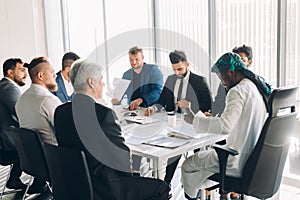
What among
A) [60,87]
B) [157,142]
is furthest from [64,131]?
[60,87]

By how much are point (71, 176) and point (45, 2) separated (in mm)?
4576

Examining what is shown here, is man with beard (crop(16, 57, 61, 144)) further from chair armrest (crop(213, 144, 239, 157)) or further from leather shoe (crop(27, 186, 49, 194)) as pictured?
chair armrest (crop(213, 144, 239, 157))

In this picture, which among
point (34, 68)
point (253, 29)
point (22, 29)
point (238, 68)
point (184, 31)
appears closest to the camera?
point (238, 68)

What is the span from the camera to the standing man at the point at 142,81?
12.9 feet

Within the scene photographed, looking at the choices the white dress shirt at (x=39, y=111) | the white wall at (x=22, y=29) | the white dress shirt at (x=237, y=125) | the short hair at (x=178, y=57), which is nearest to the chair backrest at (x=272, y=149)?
the white dress shirt at (x=237, y=125)

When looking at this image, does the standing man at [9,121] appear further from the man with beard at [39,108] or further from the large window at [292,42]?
the large window at [292,42]

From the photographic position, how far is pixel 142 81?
400 cm

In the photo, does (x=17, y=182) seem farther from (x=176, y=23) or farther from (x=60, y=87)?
(x=176, y=23)

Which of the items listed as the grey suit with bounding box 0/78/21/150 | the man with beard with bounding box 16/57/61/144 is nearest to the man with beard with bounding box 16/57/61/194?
the man with beard with bounding box 16/57/61/144

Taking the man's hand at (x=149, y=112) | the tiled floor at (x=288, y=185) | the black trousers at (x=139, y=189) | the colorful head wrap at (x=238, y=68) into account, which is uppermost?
the colorful head wrap at (x=238, y=68)

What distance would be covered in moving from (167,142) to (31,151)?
1.02 meters

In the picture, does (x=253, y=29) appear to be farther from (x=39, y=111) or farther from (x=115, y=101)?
(x=39, y=111)

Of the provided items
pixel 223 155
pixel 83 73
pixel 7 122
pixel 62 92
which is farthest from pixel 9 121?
pixel 223 155

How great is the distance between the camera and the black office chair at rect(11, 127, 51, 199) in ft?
8.49
